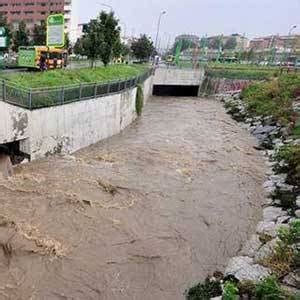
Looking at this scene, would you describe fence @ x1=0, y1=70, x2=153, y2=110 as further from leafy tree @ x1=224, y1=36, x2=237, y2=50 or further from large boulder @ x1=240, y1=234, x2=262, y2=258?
leafy tree @ x1=224, y1=36, x2=237, y2=50

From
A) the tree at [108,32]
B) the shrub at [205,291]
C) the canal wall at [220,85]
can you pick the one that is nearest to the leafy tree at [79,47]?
the tree at [108,32]

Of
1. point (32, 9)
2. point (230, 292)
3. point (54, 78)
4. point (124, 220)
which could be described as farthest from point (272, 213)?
point (32, 9)

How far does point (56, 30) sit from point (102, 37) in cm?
388

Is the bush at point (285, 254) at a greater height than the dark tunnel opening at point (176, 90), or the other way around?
the bush at point (285, 254)

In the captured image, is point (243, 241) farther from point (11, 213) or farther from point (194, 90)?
point (194, 90)

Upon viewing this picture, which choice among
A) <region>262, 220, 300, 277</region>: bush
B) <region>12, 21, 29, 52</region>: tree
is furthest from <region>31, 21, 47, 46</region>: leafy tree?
<region>262, 220, 300, 277</region>: bush

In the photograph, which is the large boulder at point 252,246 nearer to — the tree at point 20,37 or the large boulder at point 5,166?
the large boulder at point 5,166

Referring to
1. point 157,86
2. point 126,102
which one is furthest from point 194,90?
point 126,102

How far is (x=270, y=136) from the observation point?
24734mm

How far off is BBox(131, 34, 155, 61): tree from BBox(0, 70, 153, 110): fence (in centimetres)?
4862

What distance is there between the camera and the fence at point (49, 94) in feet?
49.0

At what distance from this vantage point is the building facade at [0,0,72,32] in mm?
107000

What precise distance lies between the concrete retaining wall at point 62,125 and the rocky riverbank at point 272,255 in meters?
8.81

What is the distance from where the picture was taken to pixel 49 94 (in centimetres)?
1669
